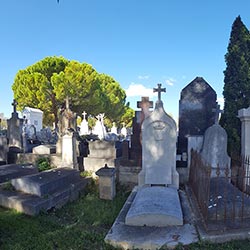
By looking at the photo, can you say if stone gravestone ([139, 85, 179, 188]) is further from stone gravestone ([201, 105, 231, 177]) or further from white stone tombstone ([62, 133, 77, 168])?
white stone tombstone ([62, 133, 77, 168])

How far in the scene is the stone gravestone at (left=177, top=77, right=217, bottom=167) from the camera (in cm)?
757

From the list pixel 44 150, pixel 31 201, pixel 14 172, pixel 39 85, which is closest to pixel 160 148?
pixel 31 201

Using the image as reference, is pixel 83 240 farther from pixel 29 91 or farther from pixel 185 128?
pixel 29 91

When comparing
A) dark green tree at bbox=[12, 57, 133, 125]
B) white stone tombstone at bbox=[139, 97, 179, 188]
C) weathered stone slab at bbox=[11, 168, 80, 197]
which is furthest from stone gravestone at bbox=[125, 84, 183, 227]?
dark green tree at bbox=[12, 57, 133, 125]

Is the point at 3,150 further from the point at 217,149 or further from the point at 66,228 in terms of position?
the point at 217,149

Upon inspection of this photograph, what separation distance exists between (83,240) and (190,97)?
5293mm

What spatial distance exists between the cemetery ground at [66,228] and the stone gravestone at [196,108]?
3123 mm

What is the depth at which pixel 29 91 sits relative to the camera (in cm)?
2506

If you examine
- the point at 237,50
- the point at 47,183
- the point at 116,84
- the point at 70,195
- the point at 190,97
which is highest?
the point at 116,84

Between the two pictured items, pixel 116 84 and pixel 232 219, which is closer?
pixel 232 219

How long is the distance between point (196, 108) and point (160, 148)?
231 cm

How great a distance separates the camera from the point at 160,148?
6000 mm

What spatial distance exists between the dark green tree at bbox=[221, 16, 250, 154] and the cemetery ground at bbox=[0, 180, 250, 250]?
4.48 meters

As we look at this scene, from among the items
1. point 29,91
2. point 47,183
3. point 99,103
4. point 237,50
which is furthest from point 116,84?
point 47,183
